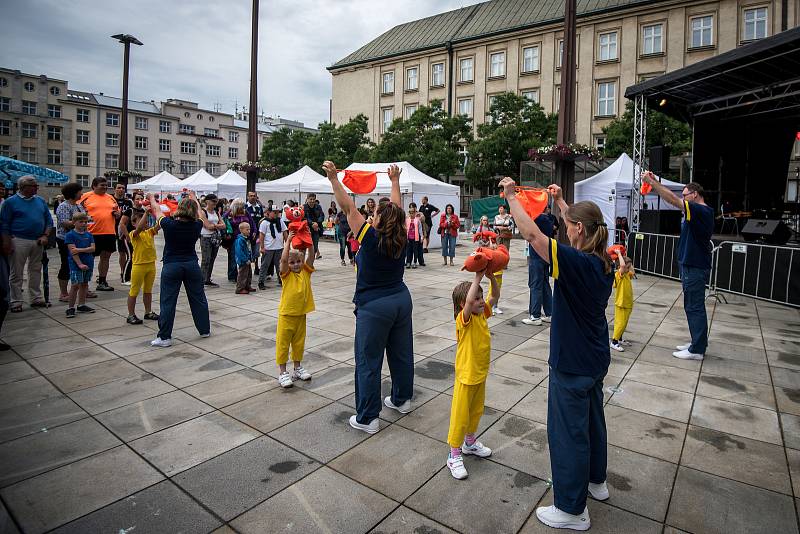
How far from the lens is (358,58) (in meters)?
47.4

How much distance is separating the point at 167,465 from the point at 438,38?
1779 inches

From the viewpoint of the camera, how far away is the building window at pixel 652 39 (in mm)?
31922

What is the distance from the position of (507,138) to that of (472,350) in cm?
2769

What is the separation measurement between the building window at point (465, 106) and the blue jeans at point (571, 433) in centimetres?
4059

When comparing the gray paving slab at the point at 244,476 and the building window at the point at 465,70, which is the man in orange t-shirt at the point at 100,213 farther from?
the building window at the point at 465,70

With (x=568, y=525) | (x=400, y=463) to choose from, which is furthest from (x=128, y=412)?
(x=568, y=525)

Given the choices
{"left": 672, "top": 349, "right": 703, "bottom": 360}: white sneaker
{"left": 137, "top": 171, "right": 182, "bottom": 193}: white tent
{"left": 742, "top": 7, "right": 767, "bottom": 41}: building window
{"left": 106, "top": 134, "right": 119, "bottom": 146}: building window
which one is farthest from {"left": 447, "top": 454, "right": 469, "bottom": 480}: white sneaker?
{"left": 106, "top": 134, "right": 119, "bottom": 146}: building window

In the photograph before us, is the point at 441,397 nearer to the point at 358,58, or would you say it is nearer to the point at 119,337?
the point at 119,337

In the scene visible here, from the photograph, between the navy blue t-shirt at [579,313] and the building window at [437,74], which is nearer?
the navy blue t-shirt at [579,313]

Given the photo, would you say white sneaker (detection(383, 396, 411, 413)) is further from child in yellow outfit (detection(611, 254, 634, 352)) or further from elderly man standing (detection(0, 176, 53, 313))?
elderly man standing (detection(0, 176, 53, 313))

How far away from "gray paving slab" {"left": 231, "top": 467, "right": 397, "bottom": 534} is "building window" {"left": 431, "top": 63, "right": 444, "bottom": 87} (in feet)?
140

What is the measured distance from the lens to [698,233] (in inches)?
227

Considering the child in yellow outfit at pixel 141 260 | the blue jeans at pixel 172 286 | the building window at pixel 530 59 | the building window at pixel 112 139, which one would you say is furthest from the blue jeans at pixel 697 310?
the building window at pixel 112 139

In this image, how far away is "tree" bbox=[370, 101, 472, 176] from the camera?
30.1m
